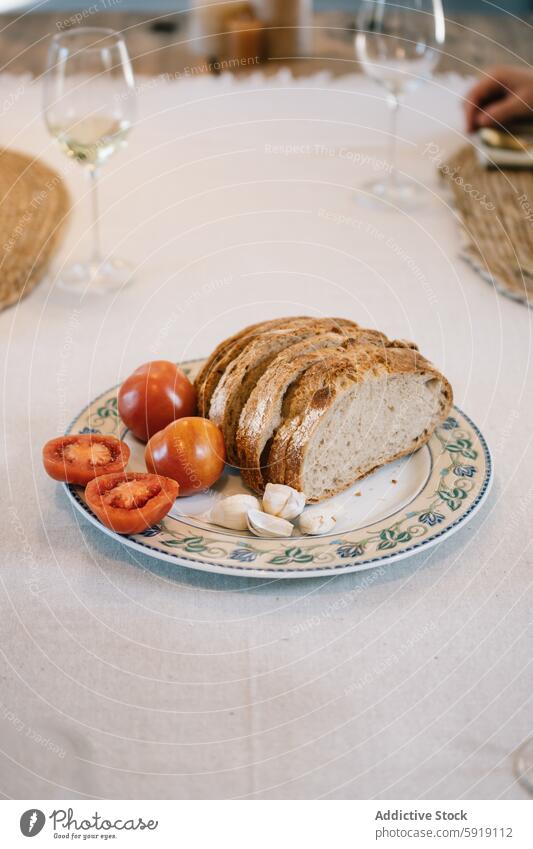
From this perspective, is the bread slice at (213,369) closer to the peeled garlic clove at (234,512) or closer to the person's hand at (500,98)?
the peeled garlic clove at (234,512)

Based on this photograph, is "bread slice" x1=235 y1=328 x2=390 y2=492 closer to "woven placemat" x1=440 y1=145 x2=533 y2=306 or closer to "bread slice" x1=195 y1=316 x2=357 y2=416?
"bread slice" x1=195 y1=316 x2=357 y2=416

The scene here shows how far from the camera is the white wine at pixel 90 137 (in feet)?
5.71

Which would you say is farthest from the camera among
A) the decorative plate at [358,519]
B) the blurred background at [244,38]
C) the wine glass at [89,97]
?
the blurred background at [244,38]

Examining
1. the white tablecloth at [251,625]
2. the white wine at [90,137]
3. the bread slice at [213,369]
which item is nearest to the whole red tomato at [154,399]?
the bread slice at [213,369]

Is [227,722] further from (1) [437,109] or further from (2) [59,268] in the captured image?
(1) [437,109]

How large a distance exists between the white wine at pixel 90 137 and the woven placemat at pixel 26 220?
Answer: 8.6 inches

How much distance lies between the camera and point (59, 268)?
188 cm

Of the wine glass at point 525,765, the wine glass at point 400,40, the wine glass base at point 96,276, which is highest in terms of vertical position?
the wine glass at point 400,40

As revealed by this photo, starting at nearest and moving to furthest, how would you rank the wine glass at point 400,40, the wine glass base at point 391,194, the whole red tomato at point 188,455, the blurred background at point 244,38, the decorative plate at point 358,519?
the decorative plate at point 358,519
the whole red tomato at point 188,455
the wine glass at point 400,40
the wine glass base at point 391,194
the blurred background at point 244,38

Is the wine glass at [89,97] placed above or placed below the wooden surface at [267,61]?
below

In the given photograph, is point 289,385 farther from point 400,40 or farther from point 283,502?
point 400,40

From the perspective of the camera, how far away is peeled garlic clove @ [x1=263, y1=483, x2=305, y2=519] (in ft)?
3.40

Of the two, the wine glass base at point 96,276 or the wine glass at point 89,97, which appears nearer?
the wine glass at point 89,97
